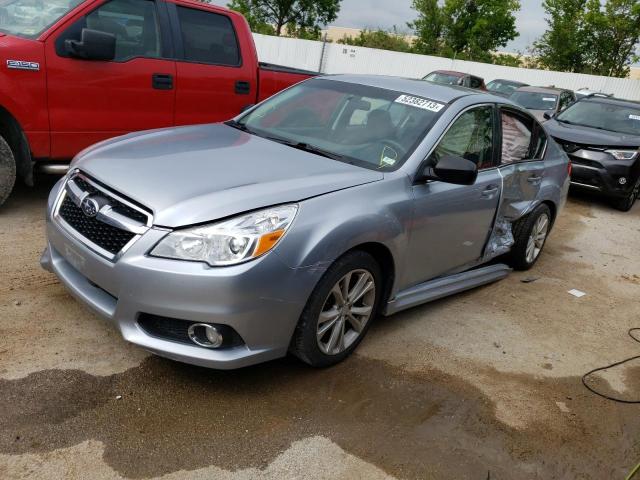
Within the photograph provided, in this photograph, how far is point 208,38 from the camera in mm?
6039

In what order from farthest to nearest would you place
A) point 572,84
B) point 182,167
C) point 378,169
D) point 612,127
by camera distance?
point 572,84
point 612,127
point 378,169
point 182,167

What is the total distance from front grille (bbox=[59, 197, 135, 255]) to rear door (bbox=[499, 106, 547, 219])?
2900 mm

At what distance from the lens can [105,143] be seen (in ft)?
12.7

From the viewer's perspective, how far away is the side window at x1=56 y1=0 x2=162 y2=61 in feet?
17.0

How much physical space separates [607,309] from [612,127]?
5633 mm

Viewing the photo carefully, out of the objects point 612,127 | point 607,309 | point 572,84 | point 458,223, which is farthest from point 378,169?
point 572,84

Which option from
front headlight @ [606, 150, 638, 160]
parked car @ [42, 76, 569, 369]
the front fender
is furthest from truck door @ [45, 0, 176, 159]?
front headlight @ [606, 150, 638, 160]

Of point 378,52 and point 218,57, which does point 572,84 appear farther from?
point 218,57

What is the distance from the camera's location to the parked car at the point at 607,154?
Answer: 8820 mm

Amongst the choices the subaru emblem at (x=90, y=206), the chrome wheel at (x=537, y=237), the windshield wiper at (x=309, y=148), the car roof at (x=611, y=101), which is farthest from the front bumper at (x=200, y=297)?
the car roof at (x=611, y=101)

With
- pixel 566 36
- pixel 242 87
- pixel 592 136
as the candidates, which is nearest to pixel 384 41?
pixel 566 36

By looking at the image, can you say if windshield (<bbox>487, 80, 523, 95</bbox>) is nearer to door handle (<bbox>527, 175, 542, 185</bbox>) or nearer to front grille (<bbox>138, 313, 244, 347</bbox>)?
door handle (<bbox>527, 175, 542, 185</bbox>)

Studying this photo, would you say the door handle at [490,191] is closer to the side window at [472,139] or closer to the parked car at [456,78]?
the side window at [472,139]

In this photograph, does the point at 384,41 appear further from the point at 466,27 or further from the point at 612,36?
the point at 612,36
